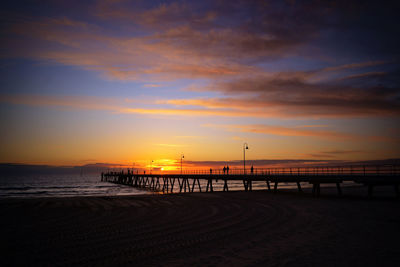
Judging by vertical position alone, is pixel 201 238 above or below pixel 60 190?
above

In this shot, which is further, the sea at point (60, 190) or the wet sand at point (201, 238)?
the sea at point (60, 190)

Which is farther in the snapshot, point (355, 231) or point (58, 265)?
point (355, 231)

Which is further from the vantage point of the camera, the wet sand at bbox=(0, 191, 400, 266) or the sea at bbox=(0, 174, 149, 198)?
the sea at bbox=(0, 174, 149, 198)

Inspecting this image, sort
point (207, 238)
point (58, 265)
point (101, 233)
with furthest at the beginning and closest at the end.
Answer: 1. point (101, 233)
2. point (207, 238)
3. point (58, 265)

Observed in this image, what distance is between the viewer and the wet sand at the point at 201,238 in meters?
7.40

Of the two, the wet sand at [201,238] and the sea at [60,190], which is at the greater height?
the wet sand at [201,238]

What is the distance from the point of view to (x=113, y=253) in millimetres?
8078

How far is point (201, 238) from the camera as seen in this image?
9.71 metres

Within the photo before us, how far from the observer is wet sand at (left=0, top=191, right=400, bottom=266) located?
7.40m

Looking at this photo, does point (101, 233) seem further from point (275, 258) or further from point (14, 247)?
point (275, 258)

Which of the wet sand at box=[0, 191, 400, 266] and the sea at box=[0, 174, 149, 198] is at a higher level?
the wet sand at box=[0, 191, 400, 266]

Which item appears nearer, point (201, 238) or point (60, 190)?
point (201, 238)

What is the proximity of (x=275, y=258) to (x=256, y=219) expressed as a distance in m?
6.22

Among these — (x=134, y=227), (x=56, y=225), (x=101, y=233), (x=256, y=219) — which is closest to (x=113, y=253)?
(x=101, y=233)
